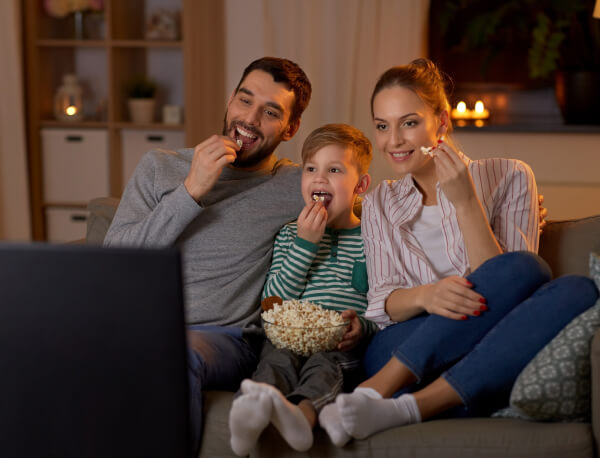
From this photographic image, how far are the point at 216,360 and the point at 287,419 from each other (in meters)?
0.36

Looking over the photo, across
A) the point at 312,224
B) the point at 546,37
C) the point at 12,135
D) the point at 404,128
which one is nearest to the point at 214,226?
the point at 312,224

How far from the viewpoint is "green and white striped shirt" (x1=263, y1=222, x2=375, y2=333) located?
5.43 feet

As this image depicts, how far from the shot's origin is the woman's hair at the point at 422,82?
165 cm

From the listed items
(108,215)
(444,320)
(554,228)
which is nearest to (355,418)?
(444,320)

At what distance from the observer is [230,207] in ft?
5.94

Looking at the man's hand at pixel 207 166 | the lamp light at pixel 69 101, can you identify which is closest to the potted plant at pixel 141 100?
the lamp light at pixel 69 101

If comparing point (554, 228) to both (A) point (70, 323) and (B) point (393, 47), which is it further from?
(B) point (393, 47)

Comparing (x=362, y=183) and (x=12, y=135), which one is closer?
(x=362, y=183)

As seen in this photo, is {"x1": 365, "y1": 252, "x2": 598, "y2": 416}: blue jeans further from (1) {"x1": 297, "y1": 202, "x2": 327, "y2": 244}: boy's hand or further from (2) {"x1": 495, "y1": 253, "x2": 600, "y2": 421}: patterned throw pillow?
(1) {"x1": 297, "y1": 202, "x2": 327, "y2": 244}: boy's hand

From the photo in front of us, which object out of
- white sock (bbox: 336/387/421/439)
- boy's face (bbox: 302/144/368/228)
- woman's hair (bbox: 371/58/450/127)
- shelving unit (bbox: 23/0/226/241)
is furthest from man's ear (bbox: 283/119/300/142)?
shelving unit (bbox: 23/0/226/241)

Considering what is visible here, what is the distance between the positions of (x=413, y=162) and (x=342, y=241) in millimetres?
275

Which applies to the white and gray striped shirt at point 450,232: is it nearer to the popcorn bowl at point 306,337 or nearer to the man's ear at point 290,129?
the popcorn bowl at point 306,337

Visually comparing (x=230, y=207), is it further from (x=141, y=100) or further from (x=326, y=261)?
(x=141, y=100)

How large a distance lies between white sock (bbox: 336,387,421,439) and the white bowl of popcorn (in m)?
0.17
